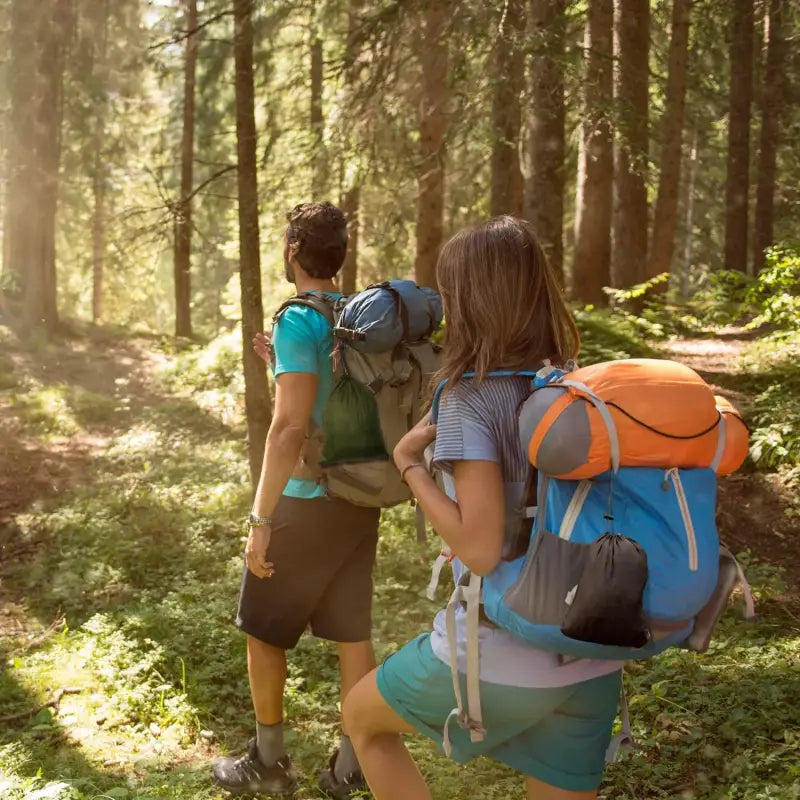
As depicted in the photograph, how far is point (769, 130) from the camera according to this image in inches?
756

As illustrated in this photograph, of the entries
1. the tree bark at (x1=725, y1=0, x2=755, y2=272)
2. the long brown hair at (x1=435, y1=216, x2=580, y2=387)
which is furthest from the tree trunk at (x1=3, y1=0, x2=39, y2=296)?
the long brown hair at (x1=435, y1=216, x2=580, y2=387)

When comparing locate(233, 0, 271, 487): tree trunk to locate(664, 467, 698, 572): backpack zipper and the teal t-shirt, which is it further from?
locate(664, 467, 698, 572): backpack zipper

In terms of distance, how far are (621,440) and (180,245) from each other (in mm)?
21993

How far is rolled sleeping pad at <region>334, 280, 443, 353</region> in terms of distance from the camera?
10.9 ft

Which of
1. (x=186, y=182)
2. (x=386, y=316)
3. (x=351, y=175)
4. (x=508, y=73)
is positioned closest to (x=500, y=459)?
(x=386, y=316)

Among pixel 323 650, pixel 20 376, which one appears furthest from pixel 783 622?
pixel 20 376

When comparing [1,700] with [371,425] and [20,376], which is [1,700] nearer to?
[371,425]

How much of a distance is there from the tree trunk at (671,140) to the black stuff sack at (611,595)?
42.8 feet

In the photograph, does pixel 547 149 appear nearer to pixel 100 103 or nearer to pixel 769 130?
pixel 769 130

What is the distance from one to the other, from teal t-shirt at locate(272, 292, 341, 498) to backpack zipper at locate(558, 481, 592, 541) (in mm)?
1618

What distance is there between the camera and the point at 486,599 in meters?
2.27

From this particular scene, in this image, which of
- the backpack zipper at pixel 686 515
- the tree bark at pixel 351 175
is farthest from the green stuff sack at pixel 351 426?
the tree bark at pixel 351 175

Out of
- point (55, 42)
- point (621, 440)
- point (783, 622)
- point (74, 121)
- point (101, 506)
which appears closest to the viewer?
point (621, 440)

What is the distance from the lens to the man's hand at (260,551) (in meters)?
3.60
